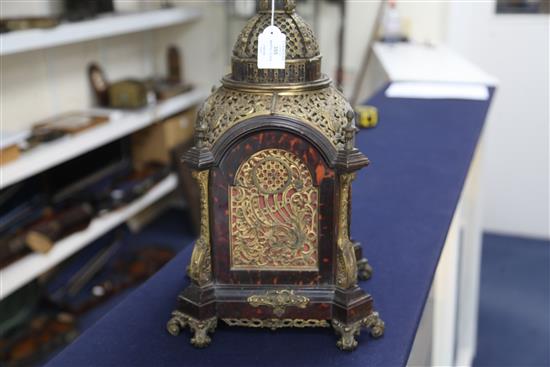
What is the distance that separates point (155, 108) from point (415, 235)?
7.96 ft

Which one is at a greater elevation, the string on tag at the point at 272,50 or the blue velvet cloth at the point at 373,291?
the string on tag at the point at 272,50

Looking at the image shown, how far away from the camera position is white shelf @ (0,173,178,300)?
2.47 meters

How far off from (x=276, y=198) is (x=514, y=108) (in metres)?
3.15

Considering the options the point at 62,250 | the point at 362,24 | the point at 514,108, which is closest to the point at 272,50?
the point at 62,250

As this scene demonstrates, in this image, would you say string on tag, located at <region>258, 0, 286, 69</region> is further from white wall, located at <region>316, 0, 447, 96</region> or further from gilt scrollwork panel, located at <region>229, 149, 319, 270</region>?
white wall, located at <region>316, 0, 447, 96</region>

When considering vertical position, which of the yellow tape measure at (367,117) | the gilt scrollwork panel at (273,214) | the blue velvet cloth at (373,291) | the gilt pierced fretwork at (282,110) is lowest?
the blue velvet cloth at (373,291)

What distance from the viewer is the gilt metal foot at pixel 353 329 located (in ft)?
3.14

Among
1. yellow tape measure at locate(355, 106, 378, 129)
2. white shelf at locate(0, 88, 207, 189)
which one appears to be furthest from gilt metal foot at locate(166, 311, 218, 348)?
white shelf at locate(0, 88, 207, 189)

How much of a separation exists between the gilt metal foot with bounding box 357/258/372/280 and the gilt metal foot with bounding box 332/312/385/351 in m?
0.15

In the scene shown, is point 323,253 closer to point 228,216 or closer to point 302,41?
point 228,216

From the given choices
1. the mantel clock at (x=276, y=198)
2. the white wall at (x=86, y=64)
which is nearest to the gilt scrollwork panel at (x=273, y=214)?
the mantel clock at (x=276, y=198)

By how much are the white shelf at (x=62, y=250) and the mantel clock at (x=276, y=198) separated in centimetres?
171

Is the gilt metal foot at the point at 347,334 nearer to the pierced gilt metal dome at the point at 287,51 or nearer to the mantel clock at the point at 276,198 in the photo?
the mantel clock at the point at 276,198

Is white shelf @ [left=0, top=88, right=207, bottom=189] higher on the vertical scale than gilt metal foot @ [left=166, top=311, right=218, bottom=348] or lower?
lower
